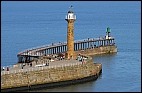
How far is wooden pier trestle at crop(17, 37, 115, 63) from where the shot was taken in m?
54.6

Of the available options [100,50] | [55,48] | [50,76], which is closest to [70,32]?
[50,76]

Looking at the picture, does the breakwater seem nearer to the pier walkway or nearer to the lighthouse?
the pier walkway

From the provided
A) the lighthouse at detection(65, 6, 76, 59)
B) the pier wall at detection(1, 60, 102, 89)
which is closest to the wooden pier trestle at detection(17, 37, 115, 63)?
the lighthouse at detection(65, 6, 76, 59)

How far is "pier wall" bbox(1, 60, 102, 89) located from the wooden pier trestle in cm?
686

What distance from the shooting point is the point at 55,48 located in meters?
65.5

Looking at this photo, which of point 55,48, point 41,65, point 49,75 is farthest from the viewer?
point 55,48

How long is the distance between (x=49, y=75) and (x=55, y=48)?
20894 millimetres

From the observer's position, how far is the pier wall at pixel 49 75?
42.0m

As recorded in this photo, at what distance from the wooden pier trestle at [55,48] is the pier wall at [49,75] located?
6.86 m

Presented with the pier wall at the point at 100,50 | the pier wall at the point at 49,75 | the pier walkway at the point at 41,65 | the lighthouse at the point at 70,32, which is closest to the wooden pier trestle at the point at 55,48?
the pier wall at the point at 100,50

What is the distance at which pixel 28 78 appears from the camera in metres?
43.1

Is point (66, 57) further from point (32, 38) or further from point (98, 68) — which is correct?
point (32, 38)

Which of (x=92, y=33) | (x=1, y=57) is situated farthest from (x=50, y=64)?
(x=92, y=33)

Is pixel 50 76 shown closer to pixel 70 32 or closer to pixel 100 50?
pixel 70 32
